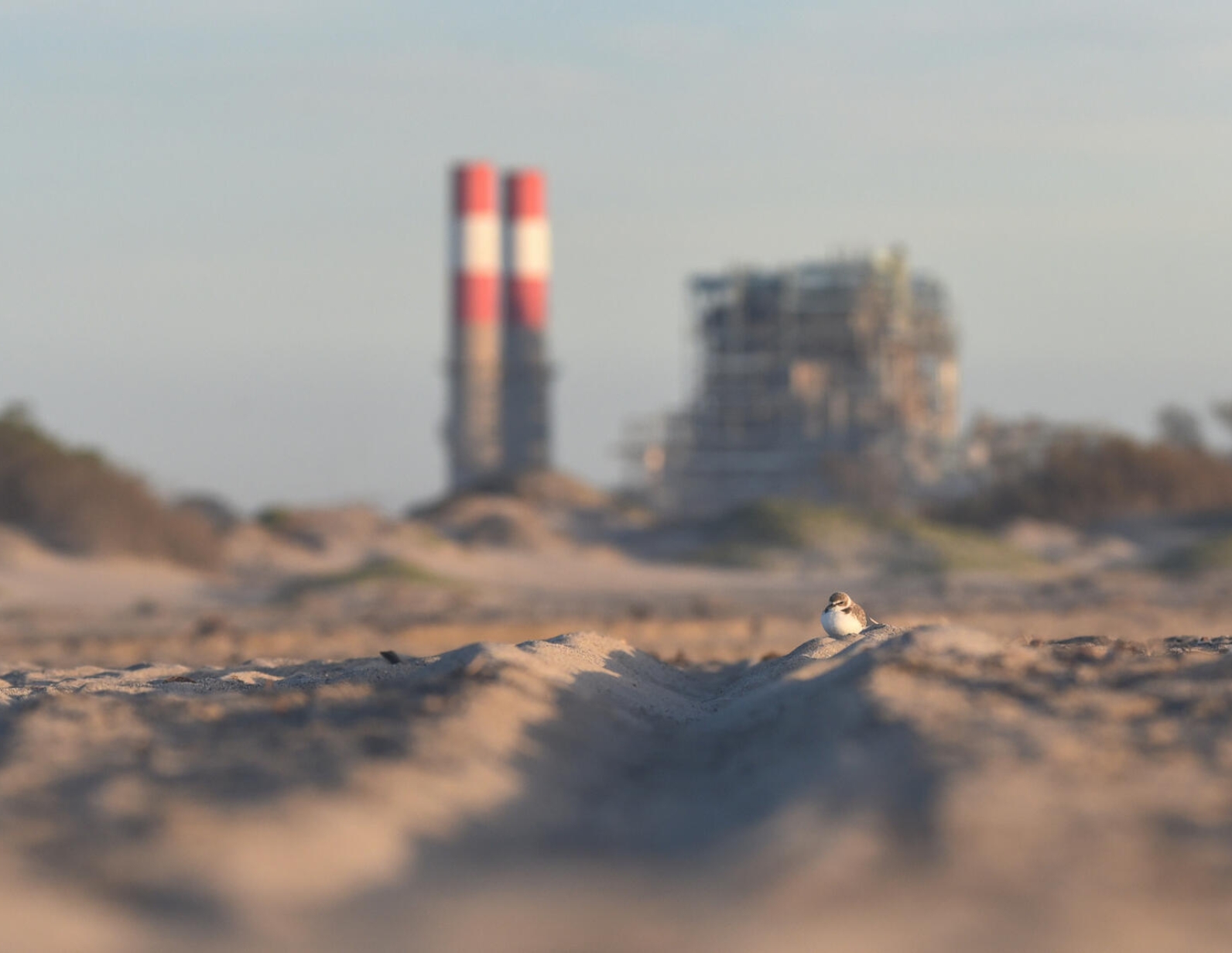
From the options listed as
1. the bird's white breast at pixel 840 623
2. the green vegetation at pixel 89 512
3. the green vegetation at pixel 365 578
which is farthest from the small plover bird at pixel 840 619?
the green vegetation at pixel 89 512

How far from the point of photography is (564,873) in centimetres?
465

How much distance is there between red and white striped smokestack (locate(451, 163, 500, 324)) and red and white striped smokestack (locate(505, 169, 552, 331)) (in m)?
0.58

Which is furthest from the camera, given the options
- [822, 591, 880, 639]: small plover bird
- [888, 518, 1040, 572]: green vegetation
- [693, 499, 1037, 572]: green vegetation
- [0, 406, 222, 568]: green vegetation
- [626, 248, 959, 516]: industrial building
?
[626, 248, 959, 516]: industrial building

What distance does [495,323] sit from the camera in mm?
54406

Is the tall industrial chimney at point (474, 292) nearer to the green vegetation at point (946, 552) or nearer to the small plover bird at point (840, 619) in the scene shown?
the green vegetation at point (946, 552)

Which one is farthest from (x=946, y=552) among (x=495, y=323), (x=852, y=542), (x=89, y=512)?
(x=495, y=323)

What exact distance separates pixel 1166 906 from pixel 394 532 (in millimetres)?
30137

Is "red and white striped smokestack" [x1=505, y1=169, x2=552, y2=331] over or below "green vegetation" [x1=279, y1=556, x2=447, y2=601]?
over

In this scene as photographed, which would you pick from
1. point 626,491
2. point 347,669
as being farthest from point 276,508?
point 347,669

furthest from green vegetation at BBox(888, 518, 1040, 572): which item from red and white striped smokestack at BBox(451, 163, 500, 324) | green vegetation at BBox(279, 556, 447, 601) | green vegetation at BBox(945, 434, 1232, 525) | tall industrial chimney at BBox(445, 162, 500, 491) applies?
red and white striped smokestack at BBox(451, 163, 500, 324)

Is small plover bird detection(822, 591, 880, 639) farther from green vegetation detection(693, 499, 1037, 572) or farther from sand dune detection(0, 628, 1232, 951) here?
green vegetation detection(693, 499, 1037, 572)

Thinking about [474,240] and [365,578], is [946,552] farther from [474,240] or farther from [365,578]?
[474,240]

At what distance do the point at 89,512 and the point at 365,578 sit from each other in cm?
596

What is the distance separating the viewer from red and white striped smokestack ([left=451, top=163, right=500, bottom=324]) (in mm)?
53719
